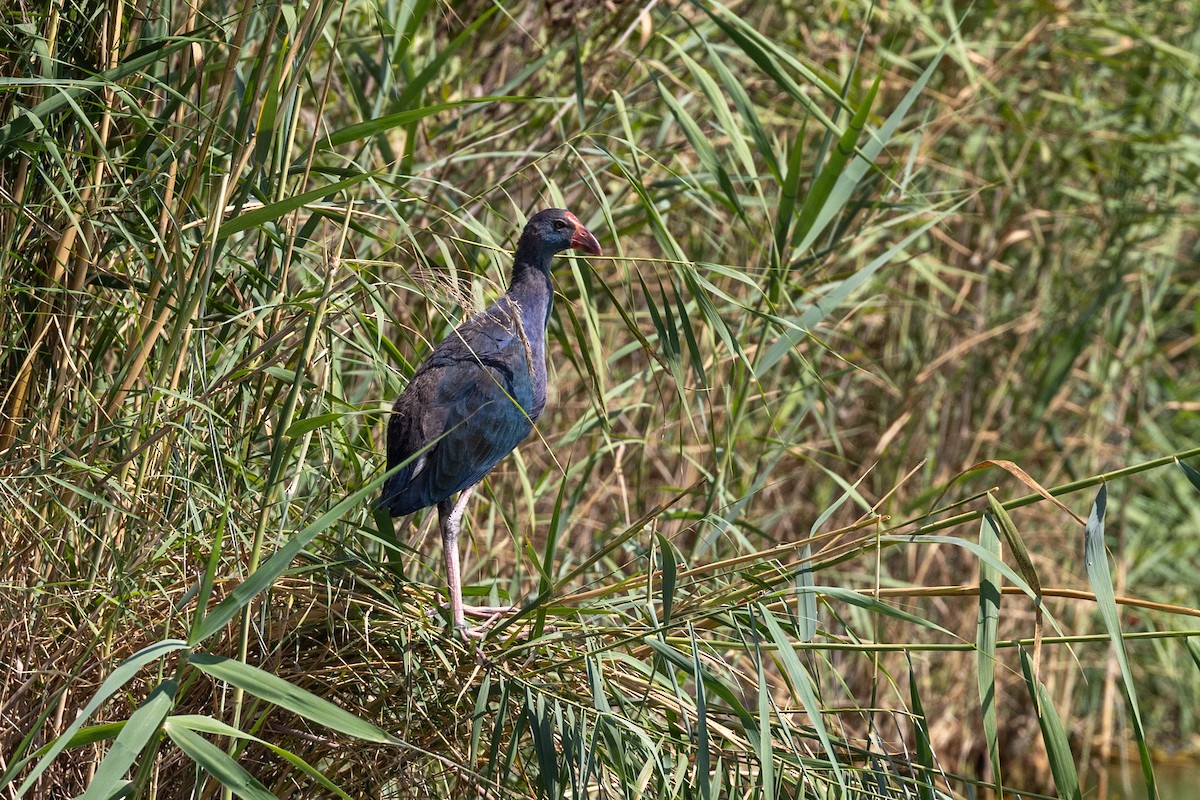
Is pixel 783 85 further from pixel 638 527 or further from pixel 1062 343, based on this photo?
pixel 1062 343

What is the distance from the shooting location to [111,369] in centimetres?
231

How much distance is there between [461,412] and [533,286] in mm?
376

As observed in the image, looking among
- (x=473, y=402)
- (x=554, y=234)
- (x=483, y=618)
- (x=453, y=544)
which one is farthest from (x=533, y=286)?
(x=483, y=618)

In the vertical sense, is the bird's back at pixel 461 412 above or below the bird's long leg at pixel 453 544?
above

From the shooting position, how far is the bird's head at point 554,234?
2697 mm

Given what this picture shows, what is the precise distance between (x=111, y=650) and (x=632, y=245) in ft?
8.21

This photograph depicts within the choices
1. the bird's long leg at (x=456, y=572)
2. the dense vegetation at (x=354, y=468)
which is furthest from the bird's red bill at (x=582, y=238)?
the bird's long leg at (x=456, y=572)

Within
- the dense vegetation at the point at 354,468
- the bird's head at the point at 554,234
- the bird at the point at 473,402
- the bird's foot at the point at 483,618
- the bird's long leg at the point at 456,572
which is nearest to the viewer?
the dense vegetation at the point at 354,468

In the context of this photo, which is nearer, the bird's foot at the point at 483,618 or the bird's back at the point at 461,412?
the bird's foot at the point at 483,618

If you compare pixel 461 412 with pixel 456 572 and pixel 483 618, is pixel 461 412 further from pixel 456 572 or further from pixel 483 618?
pixel 483 618

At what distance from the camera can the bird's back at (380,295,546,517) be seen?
243cm

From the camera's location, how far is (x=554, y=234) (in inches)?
107

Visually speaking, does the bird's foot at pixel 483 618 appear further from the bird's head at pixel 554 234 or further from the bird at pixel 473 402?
the bird's head at pixel 554 234

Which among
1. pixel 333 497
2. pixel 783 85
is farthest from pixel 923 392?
pixel 333 497
